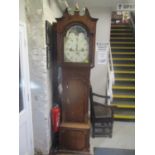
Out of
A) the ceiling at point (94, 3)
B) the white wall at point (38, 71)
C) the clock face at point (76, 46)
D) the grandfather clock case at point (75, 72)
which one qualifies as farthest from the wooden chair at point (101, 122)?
the ceiling at point (94, 3)

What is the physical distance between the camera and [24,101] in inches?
96.3

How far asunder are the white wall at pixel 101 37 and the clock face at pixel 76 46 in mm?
1837

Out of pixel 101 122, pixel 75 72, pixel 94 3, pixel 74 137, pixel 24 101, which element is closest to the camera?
pixel 24 101

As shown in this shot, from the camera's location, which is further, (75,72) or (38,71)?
(75,72)

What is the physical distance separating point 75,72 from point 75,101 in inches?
17.7

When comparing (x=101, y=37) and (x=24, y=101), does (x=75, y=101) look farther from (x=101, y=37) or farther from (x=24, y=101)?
(x=101, y=37)

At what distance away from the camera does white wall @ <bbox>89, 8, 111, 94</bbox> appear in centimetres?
435

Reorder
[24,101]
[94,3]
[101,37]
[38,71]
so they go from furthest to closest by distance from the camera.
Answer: [101,37] → [94,3] → [38,71] → [24,101]

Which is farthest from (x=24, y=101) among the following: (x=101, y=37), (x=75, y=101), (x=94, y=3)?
(x=101, y=37)

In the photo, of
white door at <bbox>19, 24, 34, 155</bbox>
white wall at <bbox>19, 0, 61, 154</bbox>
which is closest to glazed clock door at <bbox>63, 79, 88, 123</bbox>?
white wall at <bbox>19, 0, 61, 154</bbox>

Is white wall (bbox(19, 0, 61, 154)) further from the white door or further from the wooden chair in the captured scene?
the wooden chair

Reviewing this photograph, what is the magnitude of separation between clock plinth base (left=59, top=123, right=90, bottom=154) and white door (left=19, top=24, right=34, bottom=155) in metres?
0.51
